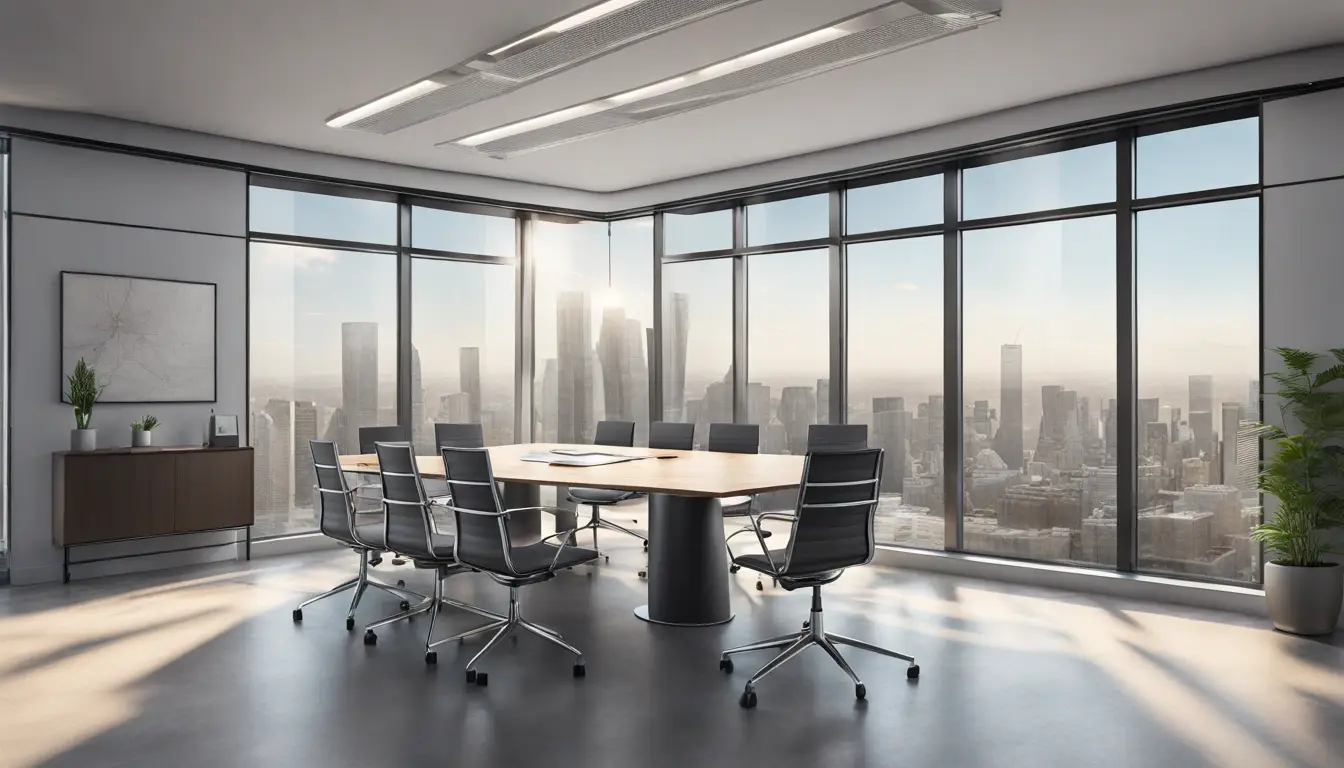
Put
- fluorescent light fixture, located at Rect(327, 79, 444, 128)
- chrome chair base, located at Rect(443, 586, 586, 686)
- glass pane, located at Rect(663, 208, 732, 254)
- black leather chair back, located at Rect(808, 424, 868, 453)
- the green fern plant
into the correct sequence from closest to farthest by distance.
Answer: chrome chair base, located at Rect(443, 586, 586, 686), the green fern plant, fluorescent light fixture, located at Rect(327, 79, 444, 128), black leather chair back, located at Rect(808, 424, 868, 453), glass pane, located at Rect(663, 208, 732, 254)

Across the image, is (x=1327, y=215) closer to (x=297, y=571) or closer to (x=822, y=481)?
(x=822, y=481)

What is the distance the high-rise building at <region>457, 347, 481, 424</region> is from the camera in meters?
9.02

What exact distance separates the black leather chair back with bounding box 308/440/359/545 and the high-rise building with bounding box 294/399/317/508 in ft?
8.55

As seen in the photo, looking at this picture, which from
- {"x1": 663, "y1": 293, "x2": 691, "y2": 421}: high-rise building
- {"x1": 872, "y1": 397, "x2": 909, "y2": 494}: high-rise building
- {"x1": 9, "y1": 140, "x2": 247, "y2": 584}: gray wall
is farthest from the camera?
{"x1": 663, "y1": 293, "x2": 691, "y2": 421}: high-rise building

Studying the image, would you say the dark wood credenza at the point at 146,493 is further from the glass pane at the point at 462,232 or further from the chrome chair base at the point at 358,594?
the glass pane at the point at 462,232

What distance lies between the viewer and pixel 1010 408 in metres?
6.92

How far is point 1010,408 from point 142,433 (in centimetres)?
667

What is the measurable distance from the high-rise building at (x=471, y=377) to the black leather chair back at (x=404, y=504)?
4145mm

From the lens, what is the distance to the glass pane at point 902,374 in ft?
24.1

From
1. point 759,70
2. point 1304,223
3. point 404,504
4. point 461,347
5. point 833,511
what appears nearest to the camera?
point 833,511

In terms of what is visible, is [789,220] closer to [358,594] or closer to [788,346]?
[788,346]

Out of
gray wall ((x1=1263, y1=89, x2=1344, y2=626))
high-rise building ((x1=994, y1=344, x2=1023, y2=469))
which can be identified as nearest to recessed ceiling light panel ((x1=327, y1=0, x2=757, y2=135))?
gray wall ((x1=1263, y1=89, x2=1344, y2=626))

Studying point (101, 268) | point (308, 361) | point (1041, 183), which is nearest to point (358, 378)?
point (308, 361)

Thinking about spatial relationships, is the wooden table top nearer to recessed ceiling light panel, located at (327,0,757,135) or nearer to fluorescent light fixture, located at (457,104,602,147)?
recessed ceiling light panel, located at (327,0,757,135)
